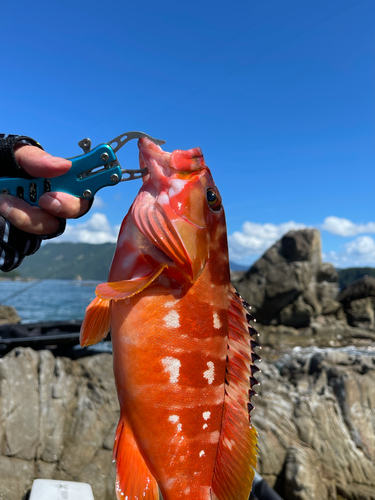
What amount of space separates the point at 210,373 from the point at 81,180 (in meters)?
1.54

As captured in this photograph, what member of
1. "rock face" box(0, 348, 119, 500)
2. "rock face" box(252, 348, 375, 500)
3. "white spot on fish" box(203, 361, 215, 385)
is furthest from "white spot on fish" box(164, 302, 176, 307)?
"rock face" box(252, 348, 375, 500)

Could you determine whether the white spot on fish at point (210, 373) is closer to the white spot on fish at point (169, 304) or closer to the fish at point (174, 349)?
the fish at point (174, 349)

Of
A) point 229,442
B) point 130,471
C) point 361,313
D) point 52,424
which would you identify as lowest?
point 52,424

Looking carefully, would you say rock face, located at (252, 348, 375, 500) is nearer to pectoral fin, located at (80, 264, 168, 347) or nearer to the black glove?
pectoral fin, located at (80, 264, 168, 347)

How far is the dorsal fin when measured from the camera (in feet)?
7.06

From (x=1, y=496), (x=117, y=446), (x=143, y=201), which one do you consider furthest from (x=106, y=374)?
(x=143, y=201)

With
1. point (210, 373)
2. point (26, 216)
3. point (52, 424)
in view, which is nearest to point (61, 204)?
point (26, 216)

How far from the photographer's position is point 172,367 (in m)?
2.10

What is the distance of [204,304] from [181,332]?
24cm

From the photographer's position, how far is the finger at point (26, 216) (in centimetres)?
221

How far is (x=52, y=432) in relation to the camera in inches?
259

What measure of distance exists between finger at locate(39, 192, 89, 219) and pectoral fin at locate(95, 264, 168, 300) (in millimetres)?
596

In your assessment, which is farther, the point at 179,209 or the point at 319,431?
the point at 319,431

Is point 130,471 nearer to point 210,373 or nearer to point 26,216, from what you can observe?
point 210,373
